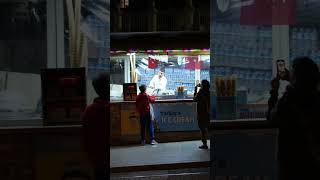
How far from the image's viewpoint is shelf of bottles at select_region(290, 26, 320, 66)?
5.88 meters

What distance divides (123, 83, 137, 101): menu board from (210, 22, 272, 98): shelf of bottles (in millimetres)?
8036

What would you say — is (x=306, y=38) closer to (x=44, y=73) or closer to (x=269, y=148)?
(x=269, y=148)

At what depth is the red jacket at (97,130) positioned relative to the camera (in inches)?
209

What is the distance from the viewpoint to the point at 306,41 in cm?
589

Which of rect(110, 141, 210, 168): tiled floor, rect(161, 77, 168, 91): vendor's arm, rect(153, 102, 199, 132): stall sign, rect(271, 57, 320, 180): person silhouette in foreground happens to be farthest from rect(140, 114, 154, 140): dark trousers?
rect(271, 57, 320, 180): person silhouette in foreground

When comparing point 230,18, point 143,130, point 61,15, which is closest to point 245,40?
point 230,18

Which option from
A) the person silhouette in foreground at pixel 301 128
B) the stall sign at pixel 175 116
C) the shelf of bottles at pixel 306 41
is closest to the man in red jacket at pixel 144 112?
the stall sign at pixel 175 116

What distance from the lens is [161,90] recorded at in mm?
14891

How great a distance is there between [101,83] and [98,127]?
438mm

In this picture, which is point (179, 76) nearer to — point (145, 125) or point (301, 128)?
point (145, 125)

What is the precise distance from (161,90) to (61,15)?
9645 mm

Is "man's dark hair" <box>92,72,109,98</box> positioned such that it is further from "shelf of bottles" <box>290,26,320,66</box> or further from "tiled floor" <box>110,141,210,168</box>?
"tiled floor" <box>110,141,210,168</box>

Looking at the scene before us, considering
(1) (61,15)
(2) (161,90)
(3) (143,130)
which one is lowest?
(3) (143,130)

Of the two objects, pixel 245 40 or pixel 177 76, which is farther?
pixel 177 76
